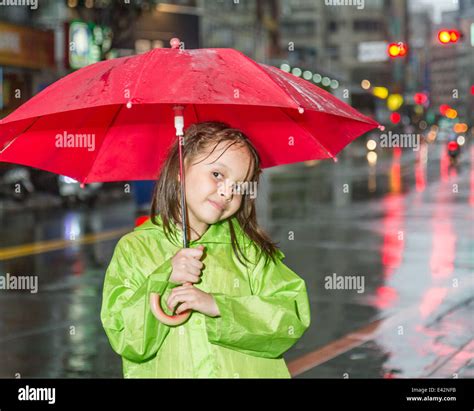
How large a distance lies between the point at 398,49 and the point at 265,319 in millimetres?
16718

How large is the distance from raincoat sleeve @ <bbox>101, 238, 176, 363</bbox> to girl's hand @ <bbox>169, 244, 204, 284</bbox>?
0.04 m

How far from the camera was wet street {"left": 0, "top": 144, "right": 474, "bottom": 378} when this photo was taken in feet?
26.1

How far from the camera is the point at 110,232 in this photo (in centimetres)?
1809

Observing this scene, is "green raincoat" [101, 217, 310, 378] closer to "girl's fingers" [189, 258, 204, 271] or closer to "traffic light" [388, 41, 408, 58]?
"girl's fingers" [189, 258, 204, 271]

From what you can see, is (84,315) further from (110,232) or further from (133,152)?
(110,232)

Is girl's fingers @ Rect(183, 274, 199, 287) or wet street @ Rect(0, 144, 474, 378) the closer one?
girl's fingers @ Rect(183, 274, 199, 287)
